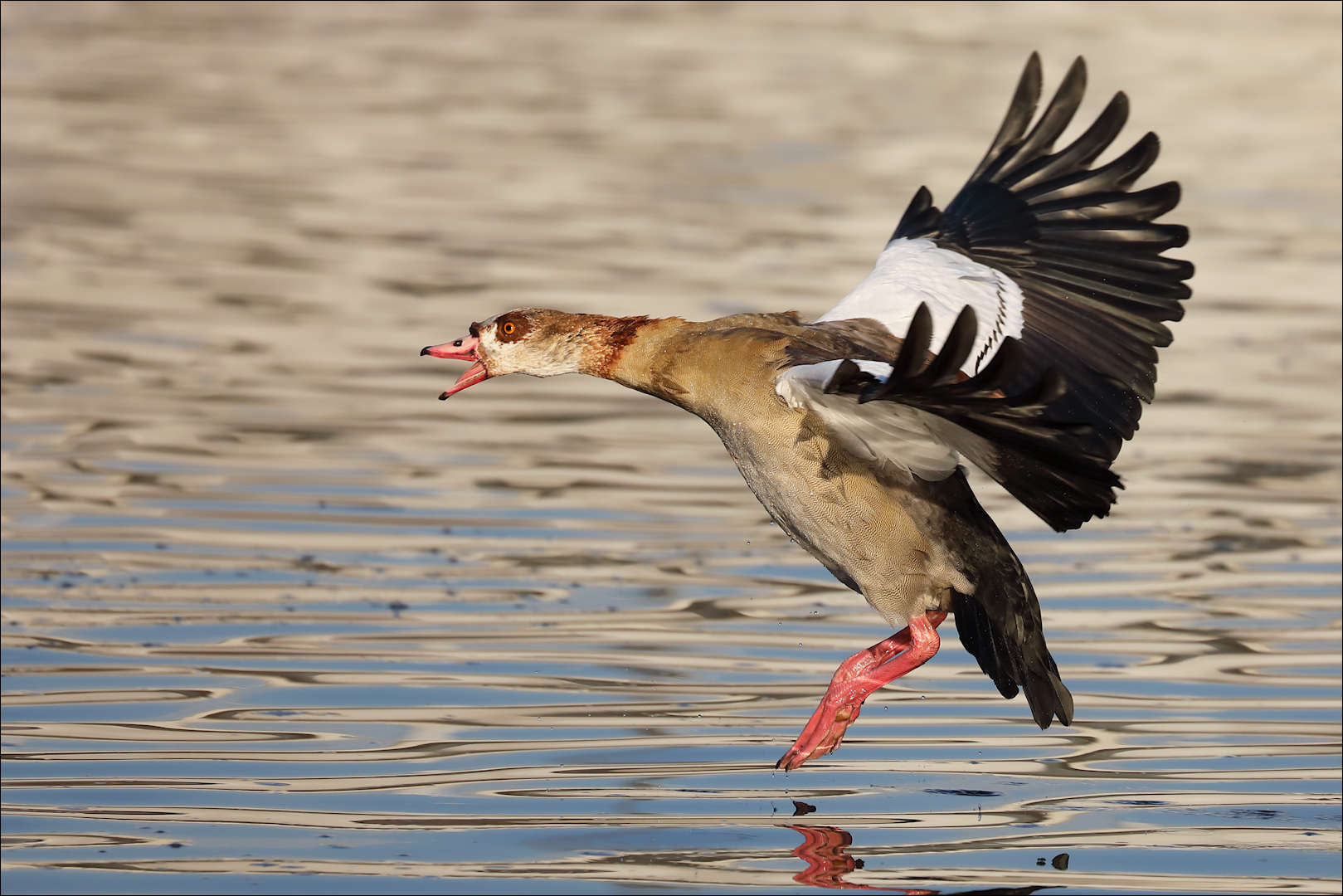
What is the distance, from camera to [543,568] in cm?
1060

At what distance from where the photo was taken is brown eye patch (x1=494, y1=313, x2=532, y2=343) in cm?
799

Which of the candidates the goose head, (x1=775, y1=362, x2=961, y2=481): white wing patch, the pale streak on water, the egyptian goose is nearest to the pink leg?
the egyptian goose

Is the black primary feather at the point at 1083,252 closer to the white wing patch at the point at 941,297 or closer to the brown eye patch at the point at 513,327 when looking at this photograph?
the white wing patch at the point at 941,297

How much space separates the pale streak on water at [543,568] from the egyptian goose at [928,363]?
0.64 m

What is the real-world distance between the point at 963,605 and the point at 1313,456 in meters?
5.94

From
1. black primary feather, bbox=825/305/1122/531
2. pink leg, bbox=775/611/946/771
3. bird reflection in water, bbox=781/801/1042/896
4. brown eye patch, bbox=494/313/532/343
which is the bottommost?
bird reflection in water, bbox=781/801/1042/896

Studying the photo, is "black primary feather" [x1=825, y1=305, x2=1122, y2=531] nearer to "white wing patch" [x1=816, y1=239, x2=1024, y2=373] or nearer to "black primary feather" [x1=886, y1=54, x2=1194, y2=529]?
"black primary feather" [x1=886, y1=54, x2=1194, y2=529]

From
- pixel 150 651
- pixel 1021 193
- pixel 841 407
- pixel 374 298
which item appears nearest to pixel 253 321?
pixel 374 298

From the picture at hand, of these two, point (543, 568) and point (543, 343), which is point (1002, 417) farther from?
point (543, 568)

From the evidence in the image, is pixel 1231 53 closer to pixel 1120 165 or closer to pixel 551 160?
pixel 551 160

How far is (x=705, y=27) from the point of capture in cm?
3506

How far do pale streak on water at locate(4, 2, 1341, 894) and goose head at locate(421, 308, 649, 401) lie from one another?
1375 mm

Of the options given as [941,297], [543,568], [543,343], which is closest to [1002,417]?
[941,297]

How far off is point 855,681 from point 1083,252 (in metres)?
1.83
